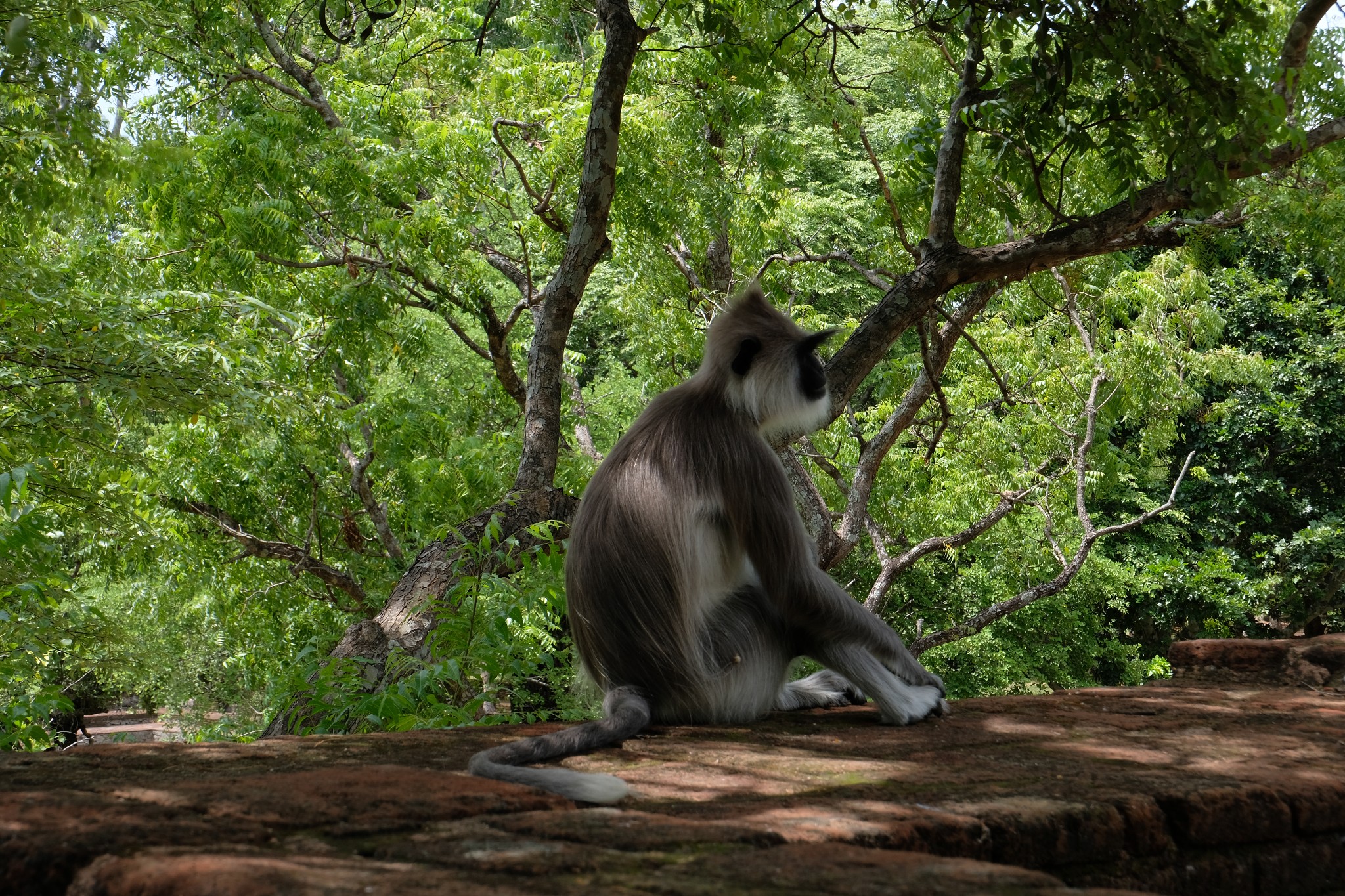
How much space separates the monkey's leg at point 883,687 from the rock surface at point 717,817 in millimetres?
271

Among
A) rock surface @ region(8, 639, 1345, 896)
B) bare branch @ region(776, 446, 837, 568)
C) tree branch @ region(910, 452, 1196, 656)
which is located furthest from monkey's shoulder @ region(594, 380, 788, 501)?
tree branch @ region(910, 452, 1196, 656)

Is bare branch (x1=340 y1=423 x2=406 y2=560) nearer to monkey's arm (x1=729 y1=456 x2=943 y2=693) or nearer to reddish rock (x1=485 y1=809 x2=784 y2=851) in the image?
monkey's arm (x1=729 y1=456 x2=943 y2=693)

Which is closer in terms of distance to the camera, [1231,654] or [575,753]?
[575,753]

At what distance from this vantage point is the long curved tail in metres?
1.86

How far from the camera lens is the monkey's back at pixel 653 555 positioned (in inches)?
117

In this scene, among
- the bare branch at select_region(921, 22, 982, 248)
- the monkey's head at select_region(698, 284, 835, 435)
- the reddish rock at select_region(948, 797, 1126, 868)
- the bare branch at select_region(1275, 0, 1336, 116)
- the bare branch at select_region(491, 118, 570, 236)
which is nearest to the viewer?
the reddish rock at select_region(948, 797, 1126, 868)

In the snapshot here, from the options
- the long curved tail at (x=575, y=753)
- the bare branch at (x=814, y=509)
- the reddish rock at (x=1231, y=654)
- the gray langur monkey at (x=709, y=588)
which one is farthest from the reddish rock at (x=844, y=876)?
the bare branch at (x=814, y=509)

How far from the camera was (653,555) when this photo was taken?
299cm

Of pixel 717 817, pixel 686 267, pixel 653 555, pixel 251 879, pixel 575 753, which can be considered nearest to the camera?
pixel 251 879

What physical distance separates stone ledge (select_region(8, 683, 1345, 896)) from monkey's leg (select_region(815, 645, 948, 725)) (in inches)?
11.2

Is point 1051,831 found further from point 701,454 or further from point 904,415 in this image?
point 904,415

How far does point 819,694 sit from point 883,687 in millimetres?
634

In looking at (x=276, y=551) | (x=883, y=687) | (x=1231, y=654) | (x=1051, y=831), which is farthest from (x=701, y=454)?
(x=276, y=551)

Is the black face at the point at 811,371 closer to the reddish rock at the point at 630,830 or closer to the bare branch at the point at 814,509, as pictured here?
the reddish rock at the point at 630,830
